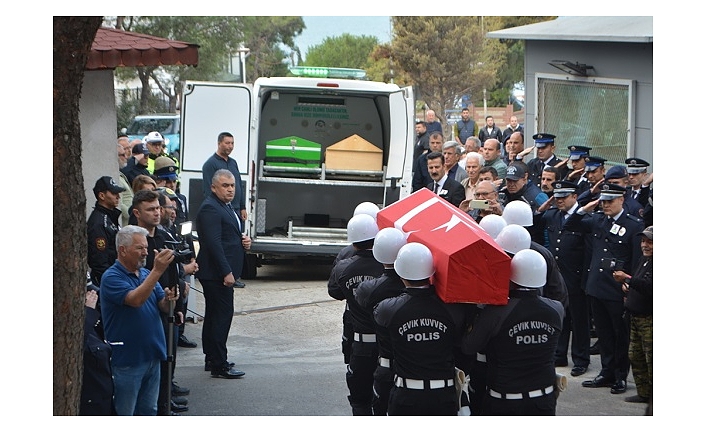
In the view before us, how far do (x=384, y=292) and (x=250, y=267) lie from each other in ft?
21.2

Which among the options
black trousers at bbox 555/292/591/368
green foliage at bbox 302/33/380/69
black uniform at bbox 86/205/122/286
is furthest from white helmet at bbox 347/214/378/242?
green foliage at bbox 302/33/380/69

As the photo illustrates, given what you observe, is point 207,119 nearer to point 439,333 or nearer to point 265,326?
point 265,326

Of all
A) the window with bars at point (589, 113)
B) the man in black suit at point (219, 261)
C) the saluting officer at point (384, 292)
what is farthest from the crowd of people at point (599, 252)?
the window with bars at point (589, 113)

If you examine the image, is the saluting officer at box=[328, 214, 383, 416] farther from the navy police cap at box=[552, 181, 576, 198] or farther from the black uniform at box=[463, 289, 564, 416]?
the navy police cap at box=[552, 181, 576, 198]

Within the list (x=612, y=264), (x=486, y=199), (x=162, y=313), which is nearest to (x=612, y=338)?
(x=612, y=264)

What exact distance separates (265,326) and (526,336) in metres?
5.05

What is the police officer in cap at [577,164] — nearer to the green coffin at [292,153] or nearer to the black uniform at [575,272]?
the black uniform at [575,272]

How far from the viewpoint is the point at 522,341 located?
17.9 ft

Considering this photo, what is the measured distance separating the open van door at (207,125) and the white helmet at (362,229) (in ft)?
15.6

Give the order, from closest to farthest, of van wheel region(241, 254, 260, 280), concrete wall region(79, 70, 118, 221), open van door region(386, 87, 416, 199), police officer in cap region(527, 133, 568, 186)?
concrete wall region(79, 70, 118, 221), police officer in cap region(527, 133, 568, 186), open van door region(386, 87, 416, 199), van wheel region(241, 254, 260, 280)

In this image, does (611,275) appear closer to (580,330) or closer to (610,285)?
(610,285)

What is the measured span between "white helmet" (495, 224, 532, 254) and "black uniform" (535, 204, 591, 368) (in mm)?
2411

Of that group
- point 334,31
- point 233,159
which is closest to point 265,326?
point 233,159

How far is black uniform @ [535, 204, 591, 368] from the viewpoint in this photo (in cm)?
835
